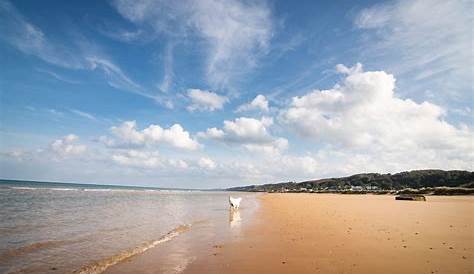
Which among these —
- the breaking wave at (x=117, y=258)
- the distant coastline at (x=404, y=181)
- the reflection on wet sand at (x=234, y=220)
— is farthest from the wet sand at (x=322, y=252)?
the distant coastline at (x=404, y=181)

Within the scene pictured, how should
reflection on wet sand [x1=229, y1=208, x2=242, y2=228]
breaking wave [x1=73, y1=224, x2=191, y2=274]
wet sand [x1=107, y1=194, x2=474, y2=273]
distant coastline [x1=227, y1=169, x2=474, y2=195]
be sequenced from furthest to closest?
1. distant coastline [x1=227, y1=169, x2=474, y2=195]
2. reflection on wet sand [x1=229, y1=208, x2=242, y2=228]
3. breaking wave [x1=73, y1=224, x2=191, y2=274]
4. wet sand [x1=107, y1=194, x2=474, y2=273]

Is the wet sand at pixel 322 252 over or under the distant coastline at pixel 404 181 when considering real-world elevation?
under

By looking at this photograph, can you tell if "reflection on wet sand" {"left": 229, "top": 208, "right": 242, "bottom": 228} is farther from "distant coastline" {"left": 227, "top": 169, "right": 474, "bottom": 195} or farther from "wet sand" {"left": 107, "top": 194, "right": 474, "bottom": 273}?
"distant coastline" {"left": 227, "top": 169, "right": 474, "bottom": 195}

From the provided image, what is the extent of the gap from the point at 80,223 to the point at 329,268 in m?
14.8

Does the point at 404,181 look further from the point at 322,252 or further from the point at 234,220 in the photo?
the point at 322,252

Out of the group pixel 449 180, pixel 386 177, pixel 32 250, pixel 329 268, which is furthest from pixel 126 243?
pixel 386 177

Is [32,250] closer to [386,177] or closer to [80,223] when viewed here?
[80,223]

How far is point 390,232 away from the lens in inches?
575

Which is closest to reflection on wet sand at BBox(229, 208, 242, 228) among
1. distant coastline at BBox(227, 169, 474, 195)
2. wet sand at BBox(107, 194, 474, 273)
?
wet sand at BBox(107, 194, 474, 273)

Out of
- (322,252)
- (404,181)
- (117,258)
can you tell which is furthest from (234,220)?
(404,181)

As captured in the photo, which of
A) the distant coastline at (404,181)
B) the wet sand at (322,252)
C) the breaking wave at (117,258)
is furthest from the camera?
the distant coastline at (404,181)

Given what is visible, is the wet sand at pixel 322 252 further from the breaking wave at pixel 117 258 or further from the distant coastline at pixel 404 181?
the distant coastline at pixel 404 181

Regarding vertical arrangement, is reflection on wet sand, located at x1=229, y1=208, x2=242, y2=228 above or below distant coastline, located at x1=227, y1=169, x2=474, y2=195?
below

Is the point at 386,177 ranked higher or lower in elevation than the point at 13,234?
higher
